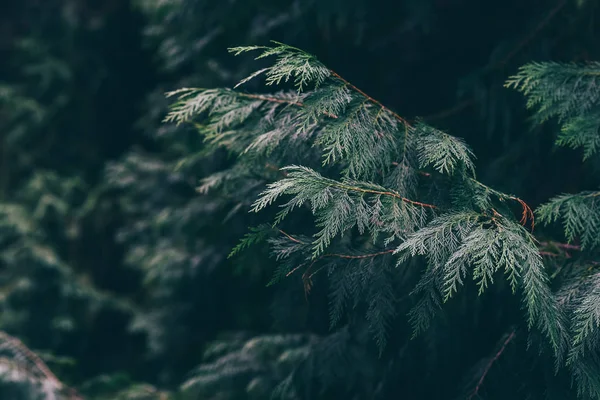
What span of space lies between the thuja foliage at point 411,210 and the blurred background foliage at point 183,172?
0.48 meters

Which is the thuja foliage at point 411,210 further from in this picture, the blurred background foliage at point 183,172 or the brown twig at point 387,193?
the blurred background foliage at point 183,172

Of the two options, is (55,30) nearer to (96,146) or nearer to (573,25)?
(96,146)

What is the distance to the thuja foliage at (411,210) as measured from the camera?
6.18ft

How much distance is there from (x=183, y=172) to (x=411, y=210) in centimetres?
234

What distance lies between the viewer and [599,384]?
198 centimetres

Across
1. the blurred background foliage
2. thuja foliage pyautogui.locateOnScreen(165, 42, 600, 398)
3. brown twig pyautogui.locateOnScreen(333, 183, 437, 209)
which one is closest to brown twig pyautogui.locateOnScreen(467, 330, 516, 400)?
thuja foliage pyautogui.locateOnScreen(165, 42, 600, 398)

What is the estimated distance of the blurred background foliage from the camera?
3.02m

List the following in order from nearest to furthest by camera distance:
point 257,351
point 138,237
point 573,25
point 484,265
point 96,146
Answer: point 484,265 → point 573,25 → point 257,351 → point 138,237 → point 96,146

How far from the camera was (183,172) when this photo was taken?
4.02m

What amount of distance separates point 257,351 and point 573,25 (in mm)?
2440

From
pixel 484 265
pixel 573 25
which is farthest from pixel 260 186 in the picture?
pixel 573 25

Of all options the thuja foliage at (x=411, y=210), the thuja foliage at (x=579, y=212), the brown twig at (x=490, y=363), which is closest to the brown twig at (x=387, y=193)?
the thuja foliage at (x=411, y=210)

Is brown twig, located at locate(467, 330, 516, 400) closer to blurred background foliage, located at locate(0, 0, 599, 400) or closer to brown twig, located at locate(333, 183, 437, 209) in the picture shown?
blurred background foliage, located at locate(0, 0, 599, 400)

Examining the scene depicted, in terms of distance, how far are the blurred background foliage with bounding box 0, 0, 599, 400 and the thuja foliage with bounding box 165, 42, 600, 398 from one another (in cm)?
48
